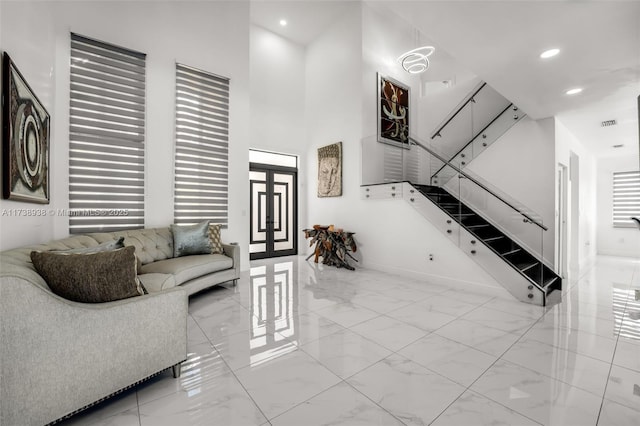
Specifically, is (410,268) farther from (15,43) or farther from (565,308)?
(15,43)

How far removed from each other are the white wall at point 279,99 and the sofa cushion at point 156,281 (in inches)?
174

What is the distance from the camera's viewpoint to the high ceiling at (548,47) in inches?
97.5

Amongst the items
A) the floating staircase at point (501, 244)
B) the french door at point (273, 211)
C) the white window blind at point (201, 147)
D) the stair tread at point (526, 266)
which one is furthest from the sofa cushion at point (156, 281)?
the stair tread at point (526, 266)

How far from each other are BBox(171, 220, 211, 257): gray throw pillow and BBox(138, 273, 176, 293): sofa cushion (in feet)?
3.27

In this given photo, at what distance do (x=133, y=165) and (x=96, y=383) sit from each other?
12.0ft

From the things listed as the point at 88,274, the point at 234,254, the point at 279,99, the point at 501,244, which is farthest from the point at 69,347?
the point at 279,99

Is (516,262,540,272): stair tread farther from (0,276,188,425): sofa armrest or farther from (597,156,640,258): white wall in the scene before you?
(597,156,640,258): white wall

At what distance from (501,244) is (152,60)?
6672mm

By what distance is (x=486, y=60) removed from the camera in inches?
129

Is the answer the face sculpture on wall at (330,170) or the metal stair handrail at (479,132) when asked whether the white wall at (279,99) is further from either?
the metal stair handrail at (479,132)

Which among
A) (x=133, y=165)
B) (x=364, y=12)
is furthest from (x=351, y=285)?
(x=364, y=12)

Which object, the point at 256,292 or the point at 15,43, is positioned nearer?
the point at 15,43

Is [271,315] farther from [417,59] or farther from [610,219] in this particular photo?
[610,219]

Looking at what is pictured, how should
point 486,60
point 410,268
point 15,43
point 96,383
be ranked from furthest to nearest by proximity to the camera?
point 410,268 → point 486,60 → point 15,43 → point 96,383
